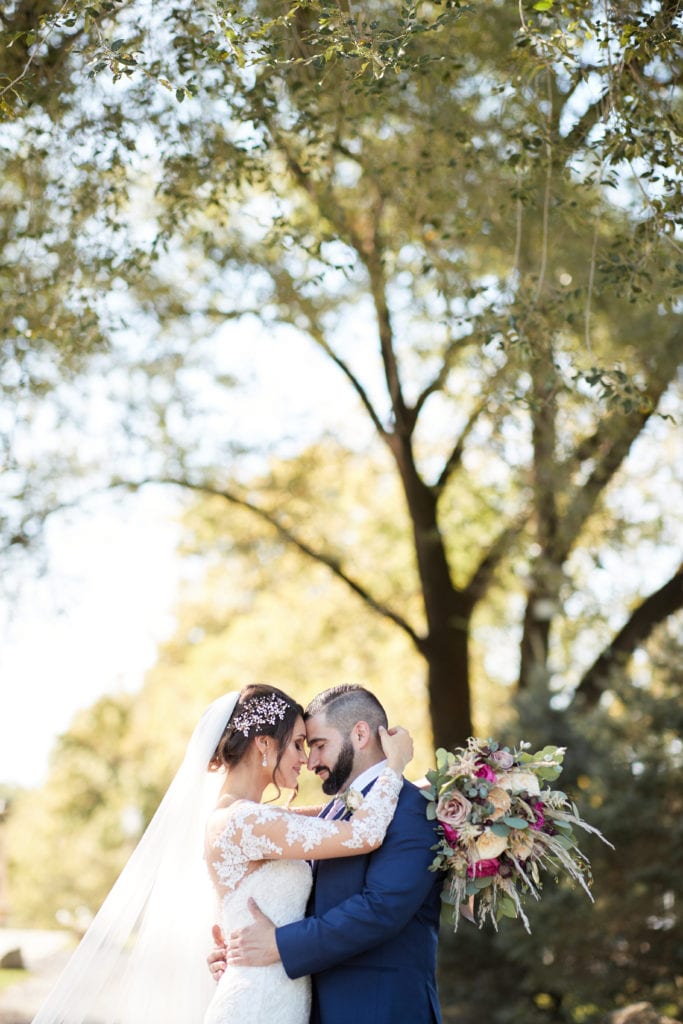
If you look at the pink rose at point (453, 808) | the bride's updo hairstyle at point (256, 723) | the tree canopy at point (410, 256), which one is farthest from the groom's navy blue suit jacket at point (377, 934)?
the tree canopy at point (410, 256)

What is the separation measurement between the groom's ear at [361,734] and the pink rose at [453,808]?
13.8 inches

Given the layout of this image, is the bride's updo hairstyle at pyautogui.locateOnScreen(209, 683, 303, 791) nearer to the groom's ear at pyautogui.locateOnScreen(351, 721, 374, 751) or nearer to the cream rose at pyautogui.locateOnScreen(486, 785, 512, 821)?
the groom's ear at pyautogui.locateOnScreen(351, 721, 374, 751)

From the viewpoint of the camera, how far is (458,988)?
1059cm

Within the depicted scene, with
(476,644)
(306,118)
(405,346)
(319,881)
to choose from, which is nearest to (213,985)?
(319,881)

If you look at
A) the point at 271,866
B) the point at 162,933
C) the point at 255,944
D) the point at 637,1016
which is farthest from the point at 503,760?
the point at 637,1016

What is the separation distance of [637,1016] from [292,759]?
5.25 m

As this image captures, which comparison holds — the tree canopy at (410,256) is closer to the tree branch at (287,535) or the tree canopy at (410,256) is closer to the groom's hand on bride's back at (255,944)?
the tree branch at (287,535)

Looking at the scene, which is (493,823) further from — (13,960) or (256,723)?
(13,960)

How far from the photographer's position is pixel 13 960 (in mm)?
15312

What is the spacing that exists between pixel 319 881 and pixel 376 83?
3879mm

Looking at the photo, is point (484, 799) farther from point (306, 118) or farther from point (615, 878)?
point (615, 878)

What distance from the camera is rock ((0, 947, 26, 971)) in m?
15.2

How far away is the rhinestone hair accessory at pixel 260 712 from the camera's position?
4.01 meters

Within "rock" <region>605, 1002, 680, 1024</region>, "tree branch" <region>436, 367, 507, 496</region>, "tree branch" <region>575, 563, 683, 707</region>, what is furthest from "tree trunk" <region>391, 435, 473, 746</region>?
"rock" <region>605, 1002, 680, 1024</region>
